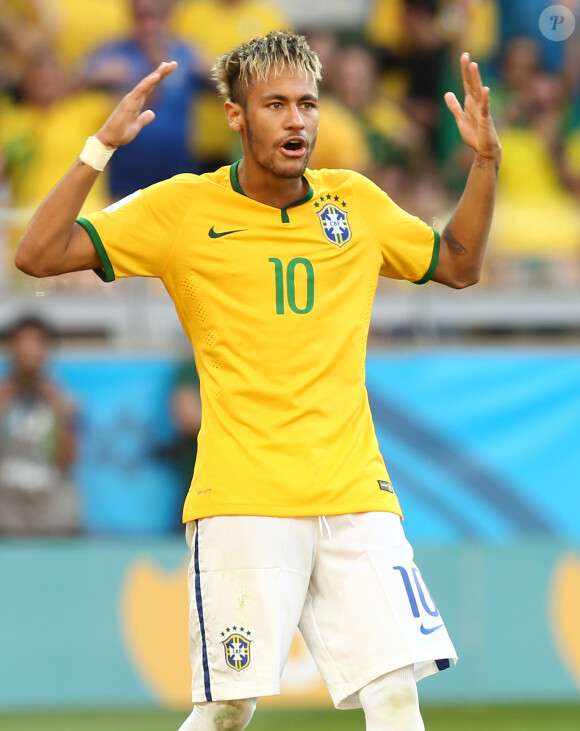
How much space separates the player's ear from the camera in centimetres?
440

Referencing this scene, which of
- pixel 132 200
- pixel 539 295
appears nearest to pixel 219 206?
pixel 132 200

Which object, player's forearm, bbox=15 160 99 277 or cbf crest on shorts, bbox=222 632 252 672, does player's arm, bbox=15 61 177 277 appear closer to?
player's forearm, bbox=15 160 99 277

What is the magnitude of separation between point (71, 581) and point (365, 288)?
4672 millimetres

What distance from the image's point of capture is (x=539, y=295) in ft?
31.2

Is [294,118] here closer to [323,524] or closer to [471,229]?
[471,229]

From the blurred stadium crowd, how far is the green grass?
281cm

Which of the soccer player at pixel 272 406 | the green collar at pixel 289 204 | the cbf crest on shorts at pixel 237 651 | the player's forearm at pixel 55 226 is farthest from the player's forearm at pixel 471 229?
the cbf crest on shorts at pixel 237 651

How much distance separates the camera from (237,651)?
4207 millimetres

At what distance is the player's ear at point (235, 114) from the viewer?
440 cm

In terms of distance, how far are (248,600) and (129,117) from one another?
1.56 meters

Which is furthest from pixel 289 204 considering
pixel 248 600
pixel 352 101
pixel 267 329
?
pixel 352 101

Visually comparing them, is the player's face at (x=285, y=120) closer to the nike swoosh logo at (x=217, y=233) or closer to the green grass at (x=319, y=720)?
the nike swoosh logo at (x=217, y=233)

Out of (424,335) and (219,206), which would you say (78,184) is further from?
(424,335)

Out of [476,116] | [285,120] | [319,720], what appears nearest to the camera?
[285,120]
